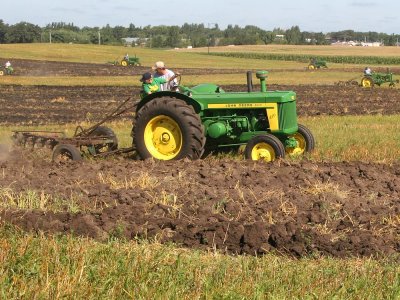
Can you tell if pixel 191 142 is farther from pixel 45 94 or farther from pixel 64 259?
pixel 45 94

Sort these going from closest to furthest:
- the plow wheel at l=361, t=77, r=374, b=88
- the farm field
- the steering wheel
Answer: the farm field
the steering wheel
the plow wheel at l=361, t=77, r=374, b=88

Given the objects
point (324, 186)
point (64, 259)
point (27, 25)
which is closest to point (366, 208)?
point (324, 186)

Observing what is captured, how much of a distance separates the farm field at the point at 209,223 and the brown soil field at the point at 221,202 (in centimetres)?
1

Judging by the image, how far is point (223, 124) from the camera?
34.7ft

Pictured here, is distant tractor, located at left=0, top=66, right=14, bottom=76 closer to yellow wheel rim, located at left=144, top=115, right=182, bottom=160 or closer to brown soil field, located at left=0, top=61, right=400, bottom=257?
brown soil field, located at left=0, top=61, right=400, bottom=257

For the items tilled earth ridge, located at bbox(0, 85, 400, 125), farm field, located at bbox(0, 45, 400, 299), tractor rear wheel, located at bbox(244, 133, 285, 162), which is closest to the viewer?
farm field, located at bbox(0, 45, 400, 299)

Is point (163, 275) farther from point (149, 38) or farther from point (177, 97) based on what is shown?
point (149, 38)

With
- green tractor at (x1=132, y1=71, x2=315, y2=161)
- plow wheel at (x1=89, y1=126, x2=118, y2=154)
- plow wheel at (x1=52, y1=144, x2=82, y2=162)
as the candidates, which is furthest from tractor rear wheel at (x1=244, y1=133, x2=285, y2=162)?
plow wheel at (x1=52, y1=144, x2=82, y2=162)

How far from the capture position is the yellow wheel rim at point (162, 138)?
10594mm

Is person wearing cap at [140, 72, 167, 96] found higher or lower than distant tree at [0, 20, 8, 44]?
lower

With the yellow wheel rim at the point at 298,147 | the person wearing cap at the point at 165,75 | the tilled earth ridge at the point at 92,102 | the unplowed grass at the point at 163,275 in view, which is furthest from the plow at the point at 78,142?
the unplowed grass at the point at 163,275

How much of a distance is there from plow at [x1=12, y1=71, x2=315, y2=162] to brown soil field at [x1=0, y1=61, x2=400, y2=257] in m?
0.39

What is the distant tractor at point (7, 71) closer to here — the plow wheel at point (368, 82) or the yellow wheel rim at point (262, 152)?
the plow wheel at point (368, 82)

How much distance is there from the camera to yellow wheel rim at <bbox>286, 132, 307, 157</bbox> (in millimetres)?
11109
